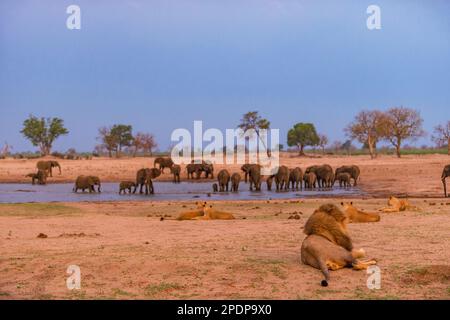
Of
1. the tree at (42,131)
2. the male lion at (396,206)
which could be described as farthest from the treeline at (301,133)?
the male lion at (396,206)

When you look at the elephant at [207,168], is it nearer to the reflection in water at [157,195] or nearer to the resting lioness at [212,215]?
the reflection in water at [157,195]

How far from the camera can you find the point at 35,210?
17.8m

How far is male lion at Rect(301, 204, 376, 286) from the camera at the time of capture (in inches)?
313

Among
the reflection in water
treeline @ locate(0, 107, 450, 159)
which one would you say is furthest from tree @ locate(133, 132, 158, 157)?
the reflection in water

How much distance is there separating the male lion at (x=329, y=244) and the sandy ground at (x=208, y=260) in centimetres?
13

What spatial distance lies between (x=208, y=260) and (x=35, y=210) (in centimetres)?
1057

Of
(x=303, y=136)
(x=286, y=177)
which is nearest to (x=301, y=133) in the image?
(x=303, y=136)

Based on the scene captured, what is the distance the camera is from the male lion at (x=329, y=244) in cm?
795

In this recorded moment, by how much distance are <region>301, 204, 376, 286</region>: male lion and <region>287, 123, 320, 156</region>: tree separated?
70970 millimetres

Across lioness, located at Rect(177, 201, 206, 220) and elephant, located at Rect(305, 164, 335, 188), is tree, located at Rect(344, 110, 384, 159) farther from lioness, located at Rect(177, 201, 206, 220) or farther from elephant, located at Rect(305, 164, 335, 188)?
lioness, located at Rect(177, 201, 206, 220)
